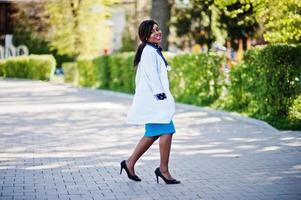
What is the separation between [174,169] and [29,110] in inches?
351

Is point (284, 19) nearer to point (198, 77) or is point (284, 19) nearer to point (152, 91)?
point (198, 77)

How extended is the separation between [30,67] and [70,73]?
3.32 m

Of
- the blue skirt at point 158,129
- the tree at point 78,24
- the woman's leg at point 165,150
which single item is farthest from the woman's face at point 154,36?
the tree at point 78,24

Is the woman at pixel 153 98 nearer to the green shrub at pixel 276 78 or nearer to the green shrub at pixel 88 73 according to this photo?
the green shrub at pixel 276 78

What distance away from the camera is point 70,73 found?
2916cm

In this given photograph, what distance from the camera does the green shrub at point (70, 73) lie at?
93.8 feet

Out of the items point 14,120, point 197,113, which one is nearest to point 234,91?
point 197,113

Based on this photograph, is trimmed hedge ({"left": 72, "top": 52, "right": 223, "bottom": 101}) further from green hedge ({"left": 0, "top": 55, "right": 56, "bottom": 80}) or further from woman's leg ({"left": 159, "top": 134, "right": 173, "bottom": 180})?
woman's leg ({"left": 159, "top": 134, "right": 173, "bottom": 180})

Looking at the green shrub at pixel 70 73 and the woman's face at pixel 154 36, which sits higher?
the woman's face at pixel 154 36

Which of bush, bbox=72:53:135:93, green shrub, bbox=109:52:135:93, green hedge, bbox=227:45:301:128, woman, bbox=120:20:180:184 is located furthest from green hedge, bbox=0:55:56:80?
woman, bbox=120:20:180:184

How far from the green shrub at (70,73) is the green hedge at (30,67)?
1177mm

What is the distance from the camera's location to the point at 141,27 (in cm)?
696

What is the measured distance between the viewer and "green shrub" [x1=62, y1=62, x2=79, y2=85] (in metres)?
28.6

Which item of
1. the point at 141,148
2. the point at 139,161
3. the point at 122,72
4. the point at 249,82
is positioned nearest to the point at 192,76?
the point at 249,82
